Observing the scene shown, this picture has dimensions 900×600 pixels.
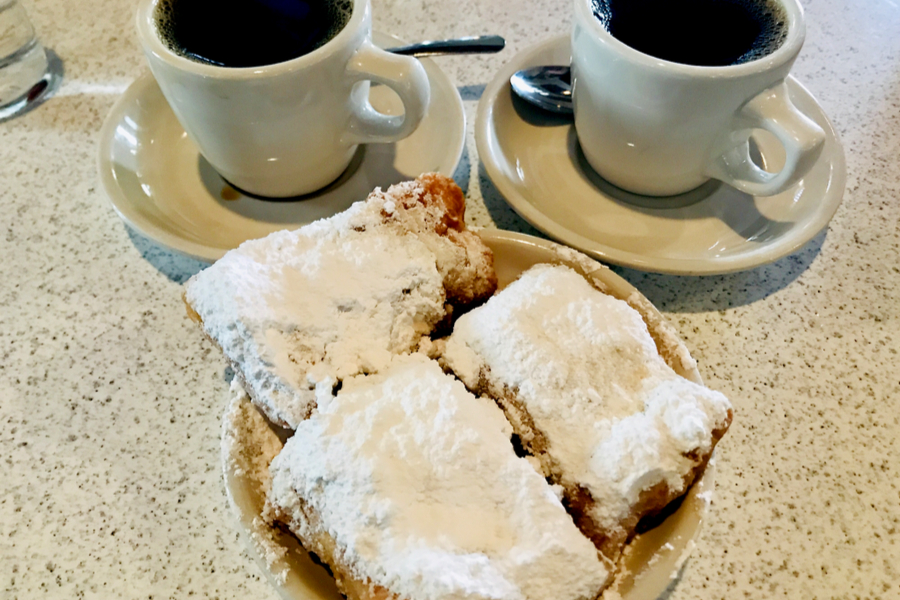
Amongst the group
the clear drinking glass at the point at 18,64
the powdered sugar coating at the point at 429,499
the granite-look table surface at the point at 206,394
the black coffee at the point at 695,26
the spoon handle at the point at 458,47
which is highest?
the clear drinking glass at the point at 18,64

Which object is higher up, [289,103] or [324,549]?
[289,103]

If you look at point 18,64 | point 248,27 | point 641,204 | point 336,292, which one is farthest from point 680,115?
point 18,64

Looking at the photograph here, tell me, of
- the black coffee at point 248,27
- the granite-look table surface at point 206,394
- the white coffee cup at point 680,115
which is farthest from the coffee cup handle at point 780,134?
the black coffee at point 248,27

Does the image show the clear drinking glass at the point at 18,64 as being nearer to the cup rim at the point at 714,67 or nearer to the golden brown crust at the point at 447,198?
the golden brown crust at the point at 447,198

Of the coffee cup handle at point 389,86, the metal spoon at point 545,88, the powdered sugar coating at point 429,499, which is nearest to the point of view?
the powdered sugar coating at point 429,499

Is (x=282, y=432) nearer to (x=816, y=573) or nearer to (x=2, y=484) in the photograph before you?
(x=2, y=484)

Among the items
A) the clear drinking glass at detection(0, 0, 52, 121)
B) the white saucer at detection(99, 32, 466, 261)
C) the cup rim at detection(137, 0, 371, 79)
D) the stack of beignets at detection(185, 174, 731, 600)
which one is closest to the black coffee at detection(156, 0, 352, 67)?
the cup rim at detection(137, 0, 371, 79)

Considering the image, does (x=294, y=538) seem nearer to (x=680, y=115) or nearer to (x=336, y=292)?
(x=336, y=292)
